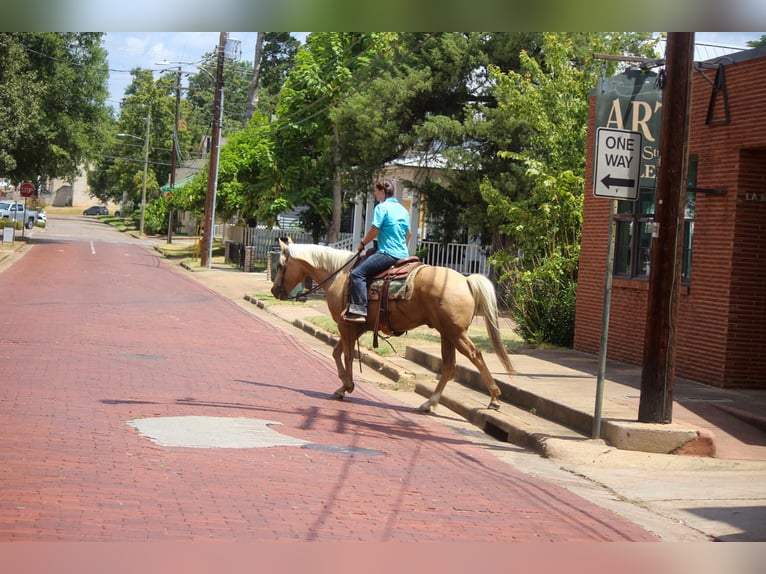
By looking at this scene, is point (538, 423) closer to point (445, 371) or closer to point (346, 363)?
point (445, 371)

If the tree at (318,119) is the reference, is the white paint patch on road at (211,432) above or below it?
below

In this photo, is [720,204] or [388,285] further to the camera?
[720,204]

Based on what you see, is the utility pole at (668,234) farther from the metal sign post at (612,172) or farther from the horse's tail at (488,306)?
the horse's tail at (488,306)

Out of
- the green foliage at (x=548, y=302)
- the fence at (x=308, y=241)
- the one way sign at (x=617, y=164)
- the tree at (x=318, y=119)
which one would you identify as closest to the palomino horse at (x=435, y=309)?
the one way sign at (x=617, y=164)

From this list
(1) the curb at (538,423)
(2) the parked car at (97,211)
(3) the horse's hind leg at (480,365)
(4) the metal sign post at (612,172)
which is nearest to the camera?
(1) the curb at (538,423)

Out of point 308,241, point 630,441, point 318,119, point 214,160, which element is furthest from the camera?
point 308,241

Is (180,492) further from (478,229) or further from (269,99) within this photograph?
(269,99)

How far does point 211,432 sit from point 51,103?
157 ft

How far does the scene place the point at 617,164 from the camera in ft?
33.5

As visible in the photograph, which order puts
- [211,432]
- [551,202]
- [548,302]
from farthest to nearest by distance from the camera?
[551,202] → [548,302] → [211,432]

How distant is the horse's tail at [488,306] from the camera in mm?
11820

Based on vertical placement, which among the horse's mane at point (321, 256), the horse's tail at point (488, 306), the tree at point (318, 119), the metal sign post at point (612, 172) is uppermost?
the tree at point (318, 119)

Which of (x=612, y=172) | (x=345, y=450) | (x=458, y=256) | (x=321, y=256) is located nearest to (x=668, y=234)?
(x=612, y=172)

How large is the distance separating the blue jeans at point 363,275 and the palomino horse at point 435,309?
0.70 ft
